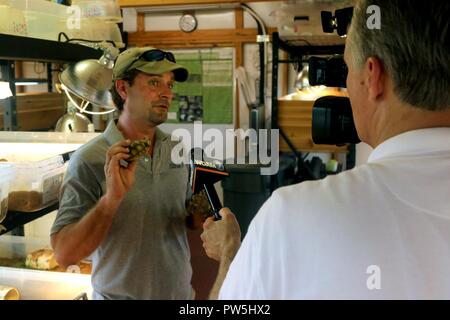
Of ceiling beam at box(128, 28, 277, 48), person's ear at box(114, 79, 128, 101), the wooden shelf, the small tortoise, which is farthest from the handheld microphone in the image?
ceiling beam at box(128, 28, 277, 48)

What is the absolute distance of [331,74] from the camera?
0.50m

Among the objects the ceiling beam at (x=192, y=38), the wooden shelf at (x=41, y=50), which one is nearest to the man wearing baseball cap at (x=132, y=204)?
the wooden shelf at (x=41, y=50)

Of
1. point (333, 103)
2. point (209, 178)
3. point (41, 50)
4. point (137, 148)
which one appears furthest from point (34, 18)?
point (333, 103)

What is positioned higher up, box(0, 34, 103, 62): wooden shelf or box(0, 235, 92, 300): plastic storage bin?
box(0, 34, 103, 62): wooden shelf

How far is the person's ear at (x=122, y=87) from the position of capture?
2.26 ft

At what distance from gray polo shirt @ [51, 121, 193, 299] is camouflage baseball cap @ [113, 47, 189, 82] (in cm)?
10

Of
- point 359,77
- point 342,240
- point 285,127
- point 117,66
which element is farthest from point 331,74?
point 285,127

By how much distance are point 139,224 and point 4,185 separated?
200 millimetres

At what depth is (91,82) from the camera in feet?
2.50

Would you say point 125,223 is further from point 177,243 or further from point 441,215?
point 441,215

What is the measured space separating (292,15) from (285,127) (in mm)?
407

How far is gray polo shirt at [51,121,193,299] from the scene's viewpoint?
2.09ft

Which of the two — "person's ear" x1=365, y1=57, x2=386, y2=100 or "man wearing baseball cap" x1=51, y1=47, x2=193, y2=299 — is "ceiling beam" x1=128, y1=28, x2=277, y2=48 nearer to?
"man wearing baseball cap" x1=51, y1=47, x2=193, y2=299

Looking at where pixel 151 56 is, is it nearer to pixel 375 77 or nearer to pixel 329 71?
pixel 329 71
